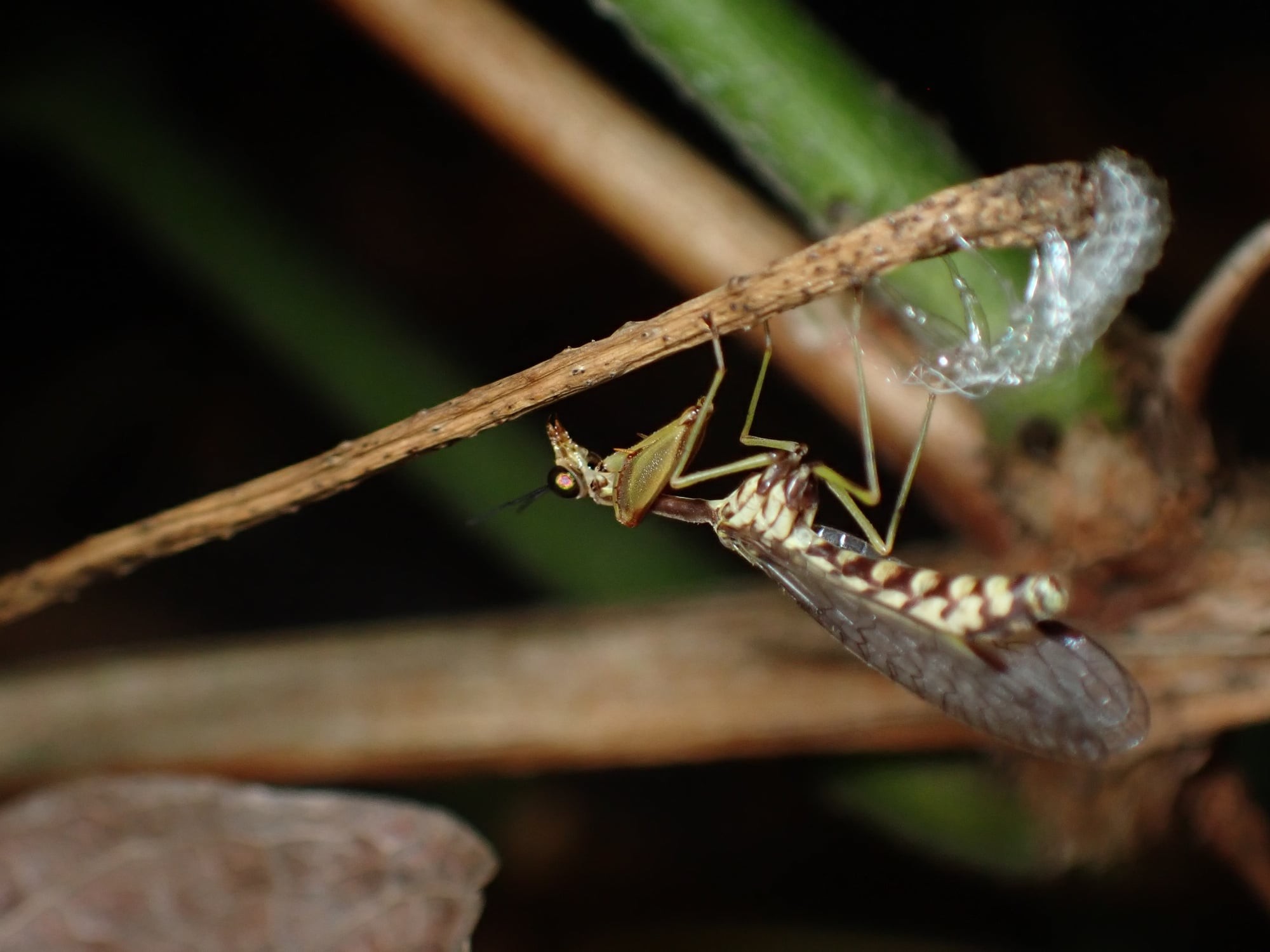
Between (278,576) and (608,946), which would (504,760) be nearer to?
(608,946)

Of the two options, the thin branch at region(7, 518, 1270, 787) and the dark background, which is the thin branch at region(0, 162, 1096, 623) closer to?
the dark background

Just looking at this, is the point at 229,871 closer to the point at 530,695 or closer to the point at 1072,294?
the point at 530,695

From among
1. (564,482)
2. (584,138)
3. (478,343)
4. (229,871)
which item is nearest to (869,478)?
(564,482)

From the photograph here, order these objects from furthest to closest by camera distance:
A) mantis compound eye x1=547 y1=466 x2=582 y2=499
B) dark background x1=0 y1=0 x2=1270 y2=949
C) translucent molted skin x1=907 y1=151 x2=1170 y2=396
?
dark background x1=0 y1=0 x2=1270 y2=949
mantis compound eye x1=547 y1=466 x2=582 y2=499
translucent molted skin x1=907 y1=151 x2=1170 y2=396

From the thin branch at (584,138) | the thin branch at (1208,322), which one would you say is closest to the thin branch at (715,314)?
the thin branch at (1208,322)

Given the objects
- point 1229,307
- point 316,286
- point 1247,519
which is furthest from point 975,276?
point 316,286

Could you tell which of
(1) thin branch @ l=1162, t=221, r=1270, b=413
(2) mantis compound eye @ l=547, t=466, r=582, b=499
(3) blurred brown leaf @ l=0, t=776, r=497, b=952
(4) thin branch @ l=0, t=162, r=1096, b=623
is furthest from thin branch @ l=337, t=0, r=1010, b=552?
(3) blurred brown leaf @ l=0, t=776, r=497, b=952
